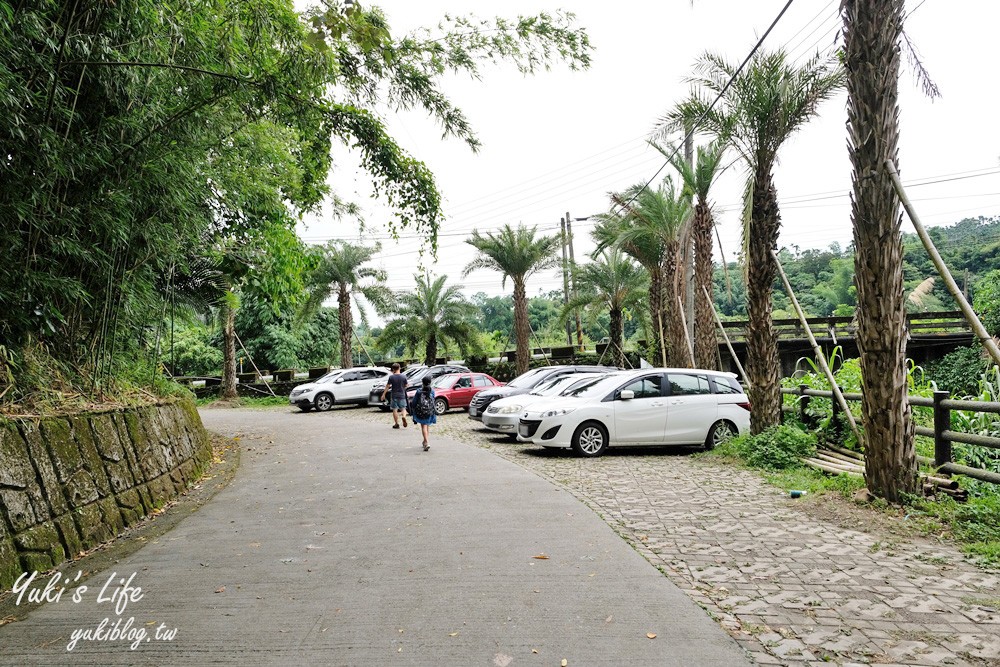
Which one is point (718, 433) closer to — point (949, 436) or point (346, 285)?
point (949, 436)

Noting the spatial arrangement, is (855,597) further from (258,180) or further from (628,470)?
(258,180)

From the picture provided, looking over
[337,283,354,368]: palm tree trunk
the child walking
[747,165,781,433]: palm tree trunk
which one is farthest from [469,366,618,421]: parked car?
[337,283,354,368]: palm tree trunk

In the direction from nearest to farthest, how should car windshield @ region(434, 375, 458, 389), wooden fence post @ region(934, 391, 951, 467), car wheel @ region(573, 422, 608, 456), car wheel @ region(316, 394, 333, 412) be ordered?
wooden fence post @ region(934, 391, 951, 467)
car wheel @ region(573, 422, 608, 456)
car windshield @ region(434, 375, 458, 389)
car wheel @ region(316, 394, 333, 412)

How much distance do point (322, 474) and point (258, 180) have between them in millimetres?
4949

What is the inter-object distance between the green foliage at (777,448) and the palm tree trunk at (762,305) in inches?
28.2

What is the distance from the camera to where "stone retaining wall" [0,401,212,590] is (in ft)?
19.1

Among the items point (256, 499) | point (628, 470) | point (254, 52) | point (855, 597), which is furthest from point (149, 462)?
point (855, 597)

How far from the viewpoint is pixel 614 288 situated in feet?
100

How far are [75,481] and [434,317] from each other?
28.4 meters

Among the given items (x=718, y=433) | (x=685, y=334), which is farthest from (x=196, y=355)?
(x=718, y=433)

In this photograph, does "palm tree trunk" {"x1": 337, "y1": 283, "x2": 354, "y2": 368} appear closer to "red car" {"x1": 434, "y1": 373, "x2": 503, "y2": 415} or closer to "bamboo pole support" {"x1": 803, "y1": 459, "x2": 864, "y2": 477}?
"red car" {"x1": 434, "y1": 373, "x2": 503, "y2": 415}

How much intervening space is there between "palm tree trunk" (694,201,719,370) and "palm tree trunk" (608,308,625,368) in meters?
11.3

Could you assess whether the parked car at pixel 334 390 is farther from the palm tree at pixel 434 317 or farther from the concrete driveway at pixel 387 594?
the concrete driveway at pixel 387 594

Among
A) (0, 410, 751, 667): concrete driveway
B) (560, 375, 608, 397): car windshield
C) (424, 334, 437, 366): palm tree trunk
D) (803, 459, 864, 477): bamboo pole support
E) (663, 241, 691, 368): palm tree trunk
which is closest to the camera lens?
(0, 410, 751, 667): concrete driveway
